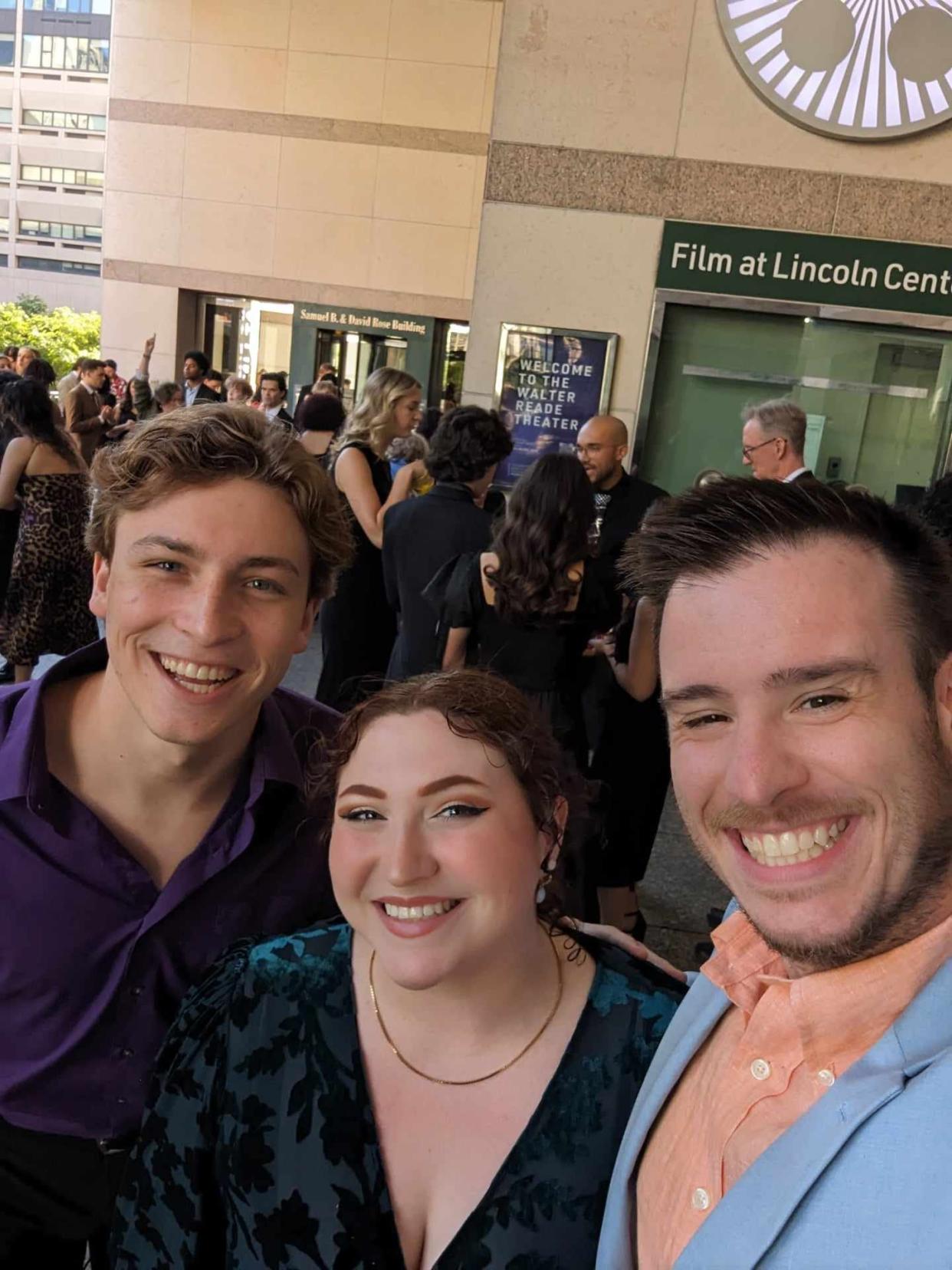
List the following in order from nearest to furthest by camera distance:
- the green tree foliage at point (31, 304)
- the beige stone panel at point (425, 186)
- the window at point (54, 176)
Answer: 1. the beige stone panel at point (425, 186)
2. the green tree foliage at point (31, 304)
3. the window at point (54, 176)

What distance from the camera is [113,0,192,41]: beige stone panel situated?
1667 centimetres

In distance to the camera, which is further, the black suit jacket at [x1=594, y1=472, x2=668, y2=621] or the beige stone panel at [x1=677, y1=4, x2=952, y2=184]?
the beige stone panel at [x1=677, y1=4, x2=952, y2=184]

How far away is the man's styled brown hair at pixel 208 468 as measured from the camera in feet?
5.75

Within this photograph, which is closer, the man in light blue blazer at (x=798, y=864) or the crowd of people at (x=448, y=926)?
the man in light blue blazer at (x=798, y=864)

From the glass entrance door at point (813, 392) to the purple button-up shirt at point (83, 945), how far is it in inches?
229

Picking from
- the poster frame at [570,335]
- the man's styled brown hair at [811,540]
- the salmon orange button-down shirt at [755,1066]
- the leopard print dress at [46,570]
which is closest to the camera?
the salmon orange button-down shirt at [755,1066]

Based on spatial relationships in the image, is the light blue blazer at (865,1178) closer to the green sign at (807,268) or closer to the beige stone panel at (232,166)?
the green sign at (807,268)

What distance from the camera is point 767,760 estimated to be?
122 cm

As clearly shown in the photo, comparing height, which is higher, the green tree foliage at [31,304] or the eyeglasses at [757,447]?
the green tree foliage at [31,304]

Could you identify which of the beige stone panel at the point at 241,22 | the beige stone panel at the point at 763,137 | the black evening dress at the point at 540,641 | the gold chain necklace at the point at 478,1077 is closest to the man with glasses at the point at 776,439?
the black evening dress at the point at 540,641

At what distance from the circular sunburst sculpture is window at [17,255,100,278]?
217 feet

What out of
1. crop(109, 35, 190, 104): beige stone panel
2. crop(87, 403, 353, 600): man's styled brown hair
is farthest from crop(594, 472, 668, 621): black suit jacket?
crop(109, 35, 190, 104): beige stone panel

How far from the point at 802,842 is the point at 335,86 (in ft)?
60.2

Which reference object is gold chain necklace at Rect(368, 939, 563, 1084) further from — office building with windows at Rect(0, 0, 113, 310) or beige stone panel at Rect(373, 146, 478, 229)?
office building with windows at Rect(0, 0, 113, 310)
